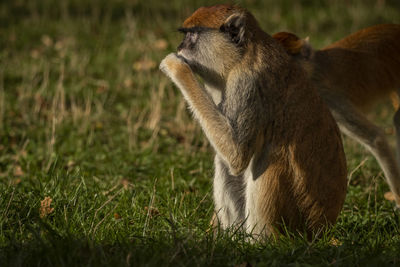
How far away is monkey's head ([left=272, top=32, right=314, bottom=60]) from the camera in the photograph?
196 inches

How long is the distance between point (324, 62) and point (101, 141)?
2.24 m

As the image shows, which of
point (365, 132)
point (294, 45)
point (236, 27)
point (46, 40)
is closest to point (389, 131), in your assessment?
point (365, 132)

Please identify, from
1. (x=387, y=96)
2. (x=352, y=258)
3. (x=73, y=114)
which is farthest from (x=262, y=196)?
(x=73, y=114)

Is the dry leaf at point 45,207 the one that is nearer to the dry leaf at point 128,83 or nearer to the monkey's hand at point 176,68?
the monkey's hand at point 176,68

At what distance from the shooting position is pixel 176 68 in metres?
3.54

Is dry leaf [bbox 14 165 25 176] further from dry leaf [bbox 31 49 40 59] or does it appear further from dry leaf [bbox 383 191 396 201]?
dry leaf [bbox 31 49 40 59]

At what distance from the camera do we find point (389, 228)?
3764 mm

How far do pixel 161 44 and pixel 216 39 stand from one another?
501cm

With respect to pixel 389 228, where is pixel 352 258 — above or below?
above

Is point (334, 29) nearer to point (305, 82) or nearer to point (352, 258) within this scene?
point (305, 82)

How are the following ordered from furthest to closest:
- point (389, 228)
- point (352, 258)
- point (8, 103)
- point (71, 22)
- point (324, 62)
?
point (71, 22)
point (8, 103)
point (324, 62)
point (389, 228)
point (352, 258)

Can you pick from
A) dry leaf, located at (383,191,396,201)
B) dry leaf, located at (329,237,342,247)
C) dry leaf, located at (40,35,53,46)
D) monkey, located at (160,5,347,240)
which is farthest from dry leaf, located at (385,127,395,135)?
dry leaf, located at (40,35,53,46)

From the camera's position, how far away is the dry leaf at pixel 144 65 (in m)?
7.66

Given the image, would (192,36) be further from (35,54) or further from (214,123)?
(35,54)
